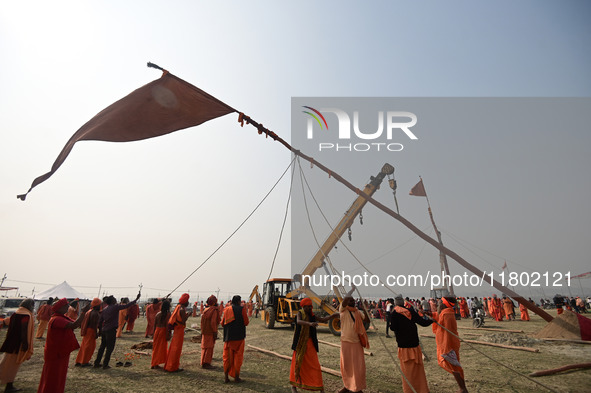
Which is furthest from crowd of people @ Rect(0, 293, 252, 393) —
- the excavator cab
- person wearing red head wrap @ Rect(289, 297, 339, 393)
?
the excavator cab

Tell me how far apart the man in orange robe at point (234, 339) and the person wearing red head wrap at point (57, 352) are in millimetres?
2710

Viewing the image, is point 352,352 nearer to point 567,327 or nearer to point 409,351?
point 409,351

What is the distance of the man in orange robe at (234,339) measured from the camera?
6145mm

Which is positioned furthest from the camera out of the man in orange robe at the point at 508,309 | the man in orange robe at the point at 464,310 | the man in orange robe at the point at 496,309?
the man in orange robe at the point at 464,310

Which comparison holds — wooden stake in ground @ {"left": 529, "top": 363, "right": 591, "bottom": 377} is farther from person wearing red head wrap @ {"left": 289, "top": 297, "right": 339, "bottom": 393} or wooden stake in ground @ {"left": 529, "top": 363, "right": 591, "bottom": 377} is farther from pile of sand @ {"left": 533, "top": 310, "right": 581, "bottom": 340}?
person wearing red head wrap @ {"left": 289, "top": 297, "right": 339, "bottom": 393}

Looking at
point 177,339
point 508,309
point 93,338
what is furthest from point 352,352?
point 508,309

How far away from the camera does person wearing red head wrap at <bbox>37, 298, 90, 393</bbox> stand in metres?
4.55

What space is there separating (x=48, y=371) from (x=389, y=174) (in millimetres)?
14931

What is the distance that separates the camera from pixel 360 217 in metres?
16.3

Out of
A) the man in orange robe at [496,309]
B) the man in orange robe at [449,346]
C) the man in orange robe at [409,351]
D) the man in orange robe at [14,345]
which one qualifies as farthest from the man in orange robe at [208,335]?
the man in orange robe at [496,309]

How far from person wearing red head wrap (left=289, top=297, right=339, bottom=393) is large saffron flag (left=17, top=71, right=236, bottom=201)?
4.21 m

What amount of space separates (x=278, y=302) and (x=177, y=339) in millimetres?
9441

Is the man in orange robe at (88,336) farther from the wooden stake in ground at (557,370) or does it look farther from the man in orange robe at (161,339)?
the wooden stake in ground at (557,370)

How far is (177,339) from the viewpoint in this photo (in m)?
6.96
